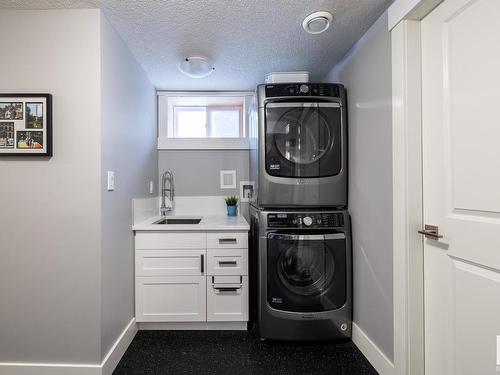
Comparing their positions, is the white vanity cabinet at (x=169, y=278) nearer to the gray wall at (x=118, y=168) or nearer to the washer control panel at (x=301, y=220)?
the gray wall at (x=118, y=168)

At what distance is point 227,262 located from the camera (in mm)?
2080

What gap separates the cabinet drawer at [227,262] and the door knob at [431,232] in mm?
1237

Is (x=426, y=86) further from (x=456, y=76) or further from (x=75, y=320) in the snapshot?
(x=75, y=320)

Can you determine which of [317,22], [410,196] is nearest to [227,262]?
[410,196]

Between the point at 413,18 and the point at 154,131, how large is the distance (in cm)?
237

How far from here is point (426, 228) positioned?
1.36m

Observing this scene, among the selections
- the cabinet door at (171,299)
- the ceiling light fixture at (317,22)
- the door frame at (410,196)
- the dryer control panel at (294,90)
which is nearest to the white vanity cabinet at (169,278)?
the cabinet door at (171,299)

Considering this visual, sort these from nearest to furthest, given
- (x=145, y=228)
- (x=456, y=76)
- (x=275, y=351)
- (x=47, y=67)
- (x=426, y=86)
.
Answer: (x=456, y=76) → (x=426, y=86) → (x=47, y=67) → (x=275, y=351) → (x=145, y=228)

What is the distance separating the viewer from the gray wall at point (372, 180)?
5.08 ft

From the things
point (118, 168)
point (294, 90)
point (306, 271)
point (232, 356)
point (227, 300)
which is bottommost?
point (232, 356)

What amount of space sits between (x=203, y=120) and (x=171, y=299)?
190 cm

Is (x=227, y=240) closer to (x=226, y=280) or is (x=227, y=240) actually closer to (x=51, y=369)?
(x=226, y=280)

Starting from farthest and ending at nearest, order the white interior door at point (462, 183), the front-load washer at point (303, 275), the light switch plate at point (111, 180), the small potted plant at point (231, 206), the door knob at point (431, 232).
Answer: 1. the small potted plant at point (231, 206)
2. the front-load washer at point (303, 275)
3. the light switch plate at point (111, 180)
4. the door knob at point (431, 232)
5. the white interior door at point (462, 183)

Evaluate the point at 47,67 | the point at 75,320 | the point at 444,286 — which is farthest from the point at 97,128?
the point at 444,286
